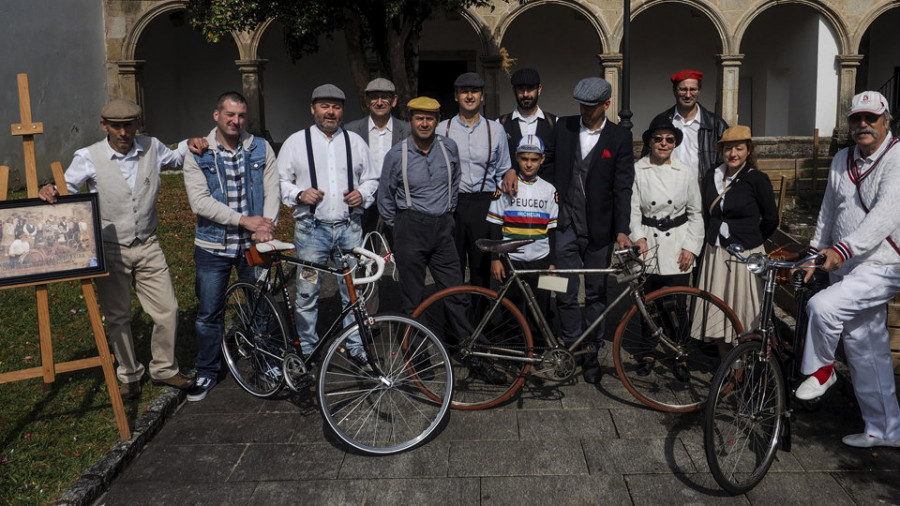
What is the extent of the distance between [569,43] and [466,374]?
15.9m

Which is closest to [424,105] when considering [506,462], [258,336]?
[258,336]

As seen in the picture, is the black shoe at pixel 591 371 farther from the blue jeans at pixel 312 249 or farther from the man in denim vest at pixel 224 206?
the man in denim vest at pixel 224 206

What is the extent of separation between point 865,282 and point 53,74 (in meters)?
15.6

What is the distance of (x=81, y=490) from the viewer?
4.08 meters

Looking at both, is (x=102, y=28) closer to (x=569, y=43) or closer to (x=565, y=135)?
(x=569, y=43)

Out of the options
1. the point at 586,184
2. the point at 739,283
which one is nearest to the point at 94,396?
the point at 586,184

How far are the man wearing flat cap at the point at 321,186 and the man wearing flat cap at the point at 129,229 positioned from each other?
633mm

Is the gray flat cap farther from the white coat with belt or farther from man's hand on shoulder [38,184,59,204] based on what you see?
man's hand on shoulder [38,184,59,204]

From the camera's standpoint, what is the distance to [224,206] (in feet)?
17.0

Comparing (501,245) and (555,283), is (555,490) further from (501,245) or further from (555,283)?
(501,245)

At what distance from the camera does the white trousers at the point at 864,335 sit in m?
4.30

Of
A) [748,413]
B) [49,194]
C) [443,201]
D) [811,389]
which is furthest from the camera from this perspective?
[443,201]

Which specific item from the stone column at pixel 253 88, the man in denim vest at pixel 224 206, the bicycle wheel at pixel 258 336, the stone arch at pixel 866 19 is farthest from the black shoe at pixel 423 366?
the stone arch at pixel 866 19

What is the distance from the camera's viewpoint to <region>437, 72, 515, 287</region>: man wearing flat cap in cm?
568
